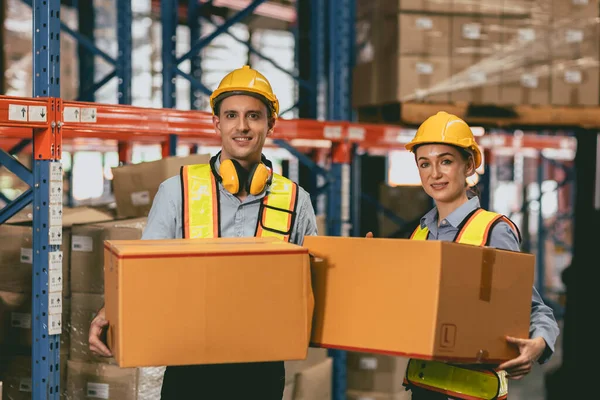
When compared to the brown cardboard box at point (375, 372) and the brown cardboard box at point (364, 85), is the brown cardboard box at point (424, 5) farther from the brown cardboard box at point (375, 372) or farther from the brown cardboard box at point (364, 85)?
the brown cardboard box at point (375, 372)

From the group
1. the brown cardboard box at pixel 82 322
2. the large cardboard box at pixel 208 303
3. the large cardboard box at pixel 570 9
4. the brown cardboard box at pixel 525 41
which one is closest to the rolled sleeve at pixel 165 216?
the large cardboard box at pixel 208 303

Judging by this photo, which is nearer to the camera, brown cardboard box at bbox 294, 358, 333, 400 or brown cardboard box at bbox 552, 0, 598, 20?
brown cardboard box at bbox 294, 358, 333, 400

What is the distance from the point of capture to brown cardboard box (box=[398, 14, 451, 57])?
649cm

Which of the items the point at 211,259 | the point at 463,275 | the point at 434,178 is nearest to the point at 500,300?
the point at 463,275

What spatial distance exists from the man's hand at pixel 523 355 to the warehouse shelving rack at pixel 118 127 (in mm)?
2219

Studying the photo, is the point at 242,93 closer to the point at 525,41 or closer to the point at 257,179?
the point at 257,179

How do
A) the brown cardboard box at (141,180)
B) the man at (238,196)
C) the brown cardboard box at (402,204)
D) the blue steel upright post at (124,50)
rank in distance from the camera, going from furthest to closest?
the brown cardboard box at (402,204) < the blue steel upright post at (124,50) < the brown cardboard box at (141,180) < the man at (238,196)

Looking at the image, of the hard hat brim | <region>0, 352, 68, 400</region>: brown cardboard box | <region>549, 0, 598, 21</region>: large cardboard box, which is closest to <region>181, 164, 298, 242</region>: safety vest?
the hard hat brim

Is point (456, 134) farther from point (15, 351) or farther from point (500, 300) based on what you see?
point (15, 351)

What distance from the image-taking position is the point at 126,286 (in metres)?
2.61

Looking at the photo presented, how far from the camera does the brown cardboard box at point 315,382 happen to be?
588 cm

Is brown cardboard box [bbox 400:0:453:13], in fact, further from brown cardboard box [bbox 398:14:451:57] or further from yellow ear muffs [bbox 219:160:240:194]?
yellow ear muffs [bbox 219:160:240:194]

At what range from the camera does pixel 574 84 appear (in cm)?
677

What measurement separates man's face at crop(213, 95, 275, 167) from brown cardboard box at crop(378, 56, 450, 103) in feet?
11.4
